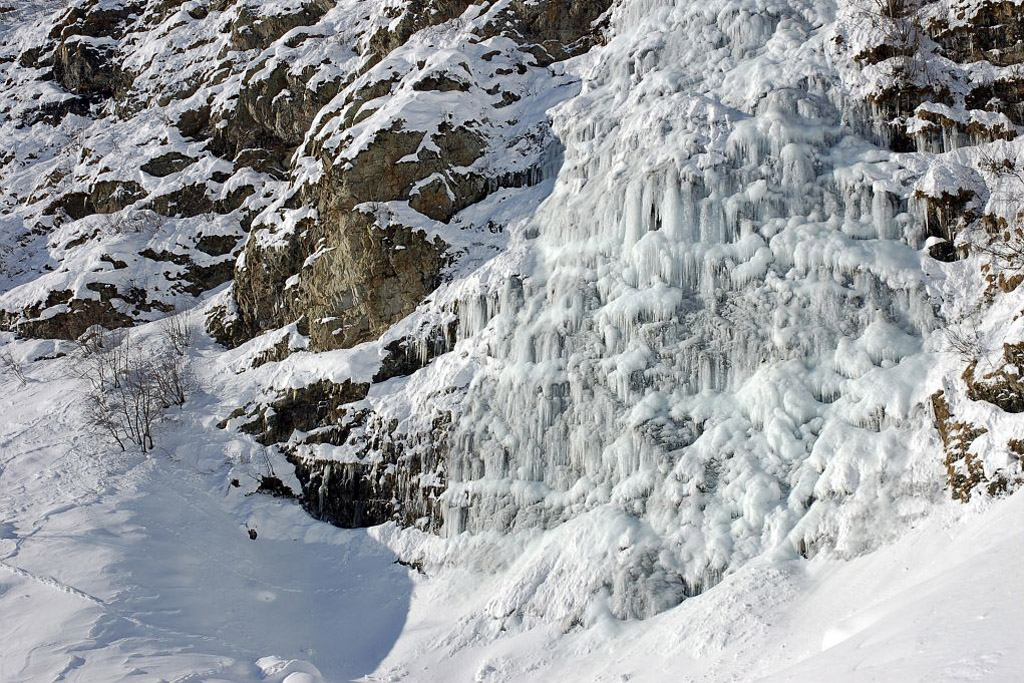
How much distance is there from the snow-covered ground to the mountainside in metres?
0.09

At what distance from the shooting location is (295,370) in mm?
24000

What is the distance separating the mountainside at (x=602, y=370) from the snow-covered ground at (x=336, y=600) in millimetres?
89

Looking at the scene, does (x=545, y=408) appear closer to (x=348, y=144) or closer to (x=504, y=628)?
(x=504, y=628)

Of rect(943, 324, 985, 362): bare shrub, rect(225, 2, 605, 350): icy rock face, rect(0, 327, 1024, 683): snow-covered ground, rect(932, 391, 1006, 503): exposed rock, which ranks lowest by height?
rect(0, 327, 1024, 683): snow-covered ground

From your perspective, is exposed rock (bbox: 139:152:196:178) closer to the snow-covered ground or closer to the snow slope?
the snow-covered ground

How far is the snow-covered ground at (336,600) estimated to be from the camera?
893 centimetres

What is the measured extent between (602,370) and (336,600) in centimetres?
832

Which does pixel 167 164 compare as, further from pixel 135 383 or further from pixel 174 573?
pixel 174 573

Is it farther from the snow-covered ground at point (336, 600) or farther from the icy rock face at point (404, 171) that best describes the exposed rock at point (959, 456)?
the icy rock face at point (404, 171)

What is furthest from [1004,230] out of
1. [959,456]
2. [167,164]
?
[167,164]

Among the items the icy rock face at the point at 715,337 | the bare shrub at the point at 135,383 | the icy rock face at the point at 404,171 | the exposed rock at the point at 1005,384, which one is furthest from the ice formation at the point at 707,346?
the bare shrub at the point at 135,383

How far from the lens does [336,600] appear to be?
18906mm

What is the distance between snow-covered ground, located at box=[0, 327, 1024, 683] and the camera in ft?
29.3

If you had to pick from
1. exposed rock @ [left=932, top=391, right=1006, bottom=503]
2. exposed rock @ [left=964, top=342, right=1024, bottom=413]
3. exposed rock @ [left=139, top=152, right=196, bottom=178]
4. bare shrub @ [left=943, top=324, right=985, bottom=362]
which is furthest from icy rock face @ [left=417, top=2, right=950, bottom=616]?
exposed rock @ [left=139, top=152, right=196, bottom=178]
